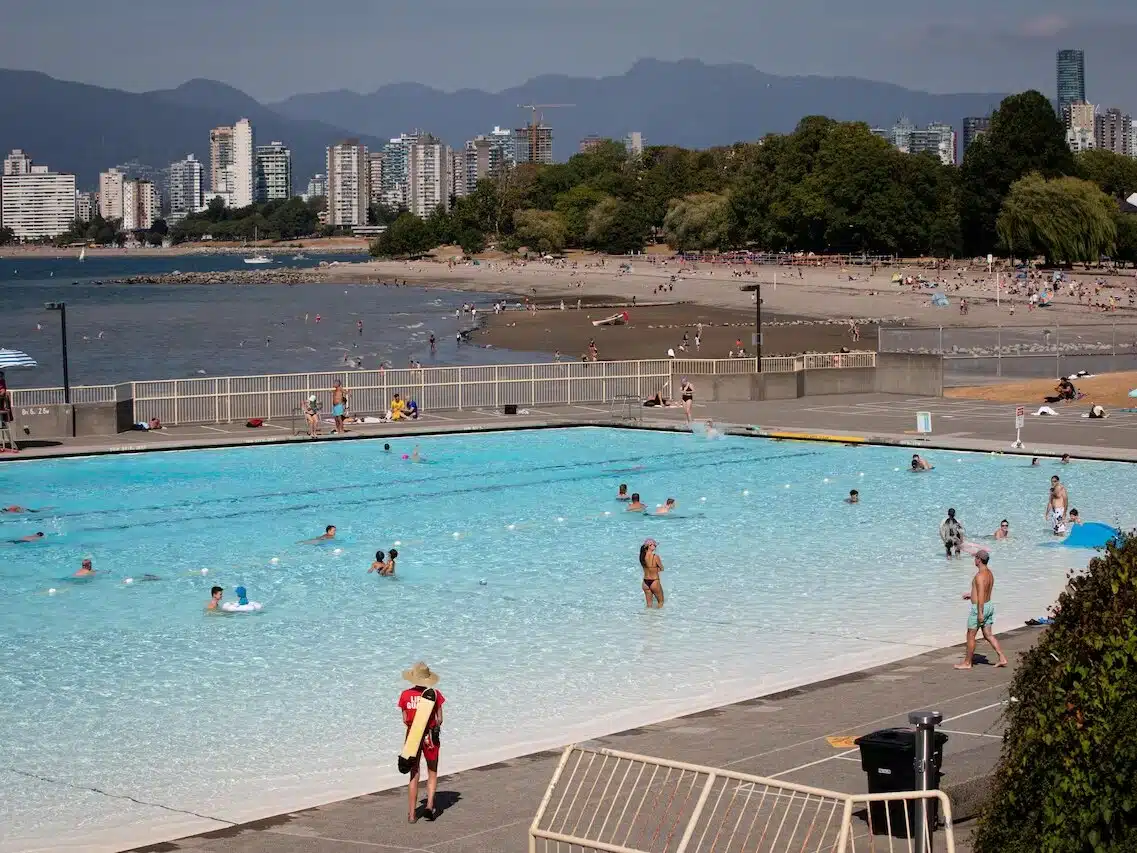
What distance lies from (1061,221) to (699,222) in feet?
197

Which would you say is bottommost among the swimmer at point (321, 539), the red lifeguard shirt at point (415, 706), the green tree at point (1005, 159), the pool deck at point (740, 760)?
the swimmer at point (321, 539)

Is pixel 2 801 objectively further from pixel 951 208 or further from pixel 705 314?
pixel 951 208

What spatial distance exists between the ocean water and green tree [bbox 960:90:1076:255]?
128 feet

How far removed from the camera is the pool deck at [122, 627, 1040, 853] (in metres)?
12.2

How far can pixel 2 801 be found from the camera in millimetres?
14688

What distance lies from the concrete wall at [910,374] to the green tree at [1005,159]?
81067mm

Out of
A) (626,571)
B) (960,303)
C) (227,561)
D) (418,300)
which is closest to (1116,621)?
(626,571)

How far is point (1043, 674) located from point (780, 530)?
21.2 meters

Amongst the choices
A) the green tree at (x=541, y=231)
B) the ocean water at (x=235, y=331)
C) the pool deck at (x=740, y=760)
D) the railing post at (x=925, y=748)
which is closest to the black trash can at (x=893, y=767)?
the railing post at (x=925, y=748)

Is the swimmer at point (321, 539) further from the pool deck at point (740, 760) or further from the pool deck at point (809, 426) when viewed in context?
the pool deck at point (740, 760)

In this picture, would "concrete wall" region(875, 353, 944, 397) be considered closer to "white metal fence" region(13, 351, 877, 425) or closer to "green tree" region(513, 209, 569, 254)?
"white metal fence" region(13, 351, 877, 425)

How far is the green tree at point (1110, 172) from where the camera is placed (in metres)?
148

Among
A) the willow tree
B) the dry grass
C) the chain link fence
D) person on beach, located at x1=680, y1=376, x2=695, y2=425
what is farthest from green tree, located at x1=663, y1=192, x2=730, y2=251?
person on beach, located at x1=680, y1=376, x2=695, y2=425

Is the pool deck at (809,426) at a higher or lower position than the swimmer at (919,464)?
higher
